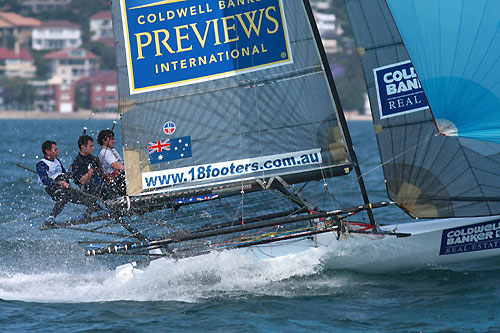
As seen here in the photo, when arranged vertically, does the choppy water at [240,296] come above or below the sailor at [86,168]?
below

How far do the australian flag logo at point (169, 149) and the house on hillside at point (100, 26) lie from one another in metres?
72.7

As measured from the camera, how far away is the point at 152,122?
772 cm

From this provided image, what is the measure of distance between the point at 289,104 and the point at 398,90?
109cm

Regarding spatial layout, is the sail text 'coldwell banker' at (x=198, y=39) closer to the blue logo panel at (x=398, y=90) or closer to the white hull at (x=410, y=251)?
the blue logo panel at (x=398, y=90)

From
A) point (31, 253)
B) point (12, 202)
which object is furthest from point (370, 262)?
point (12, 202)

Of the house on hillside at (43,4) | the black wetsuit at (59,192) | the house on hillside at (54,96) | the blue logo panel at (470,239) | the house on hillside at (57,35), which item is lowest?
the blue logo panel at (470,239)

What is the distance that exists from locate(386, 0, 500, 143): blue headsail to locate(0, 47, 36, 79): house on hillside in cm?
6644

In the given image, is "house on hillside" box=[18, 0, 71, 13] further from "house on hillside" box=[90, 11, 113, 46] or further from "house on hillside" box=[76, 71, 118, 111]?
"house on hillside" box=[76, 71, 118, 111]

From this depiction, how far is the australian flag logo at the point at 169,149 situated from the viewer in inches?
304

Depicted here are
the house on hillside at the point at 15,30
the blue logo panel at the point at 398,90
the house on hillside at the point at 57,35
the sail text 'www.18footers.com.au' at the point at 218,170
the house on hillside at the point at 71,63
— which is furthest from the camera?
the house on hillside at the point at 57,35

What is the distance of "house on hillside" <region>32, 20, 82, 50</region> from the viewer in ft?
261

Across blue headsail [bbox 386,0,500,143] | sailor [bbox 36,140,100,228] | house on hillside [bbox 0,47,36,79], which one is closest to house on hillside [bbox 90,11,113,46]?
house on hillside [bbox 0,47,36,79]

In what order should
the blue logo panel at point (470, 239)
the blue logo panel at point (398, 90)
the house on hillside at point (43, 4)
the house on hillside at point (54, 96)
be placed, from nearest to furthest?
the blue logo panel at point (398, 90) < the blue logo panel at point (470, 239) < the house on hillside at point (54, 96) < the house on hillside at point (43, 4)

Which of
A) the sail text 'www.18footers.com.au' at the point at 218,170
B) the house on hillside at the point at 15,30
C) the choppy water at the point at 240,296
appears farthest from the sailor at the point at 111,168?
the house on hillside at the point at 15,30
